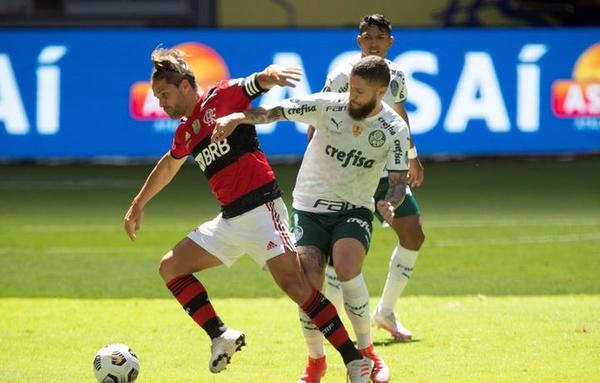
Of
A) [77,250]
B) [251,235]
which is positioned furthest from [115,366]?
[77,250]

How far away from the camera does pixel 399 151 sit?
8.13m

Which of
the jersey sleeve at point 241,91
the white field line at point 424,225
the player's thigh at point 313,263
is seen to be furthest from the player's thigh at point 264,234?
the white field line at point 424,225

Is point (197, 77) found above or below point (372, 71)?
below

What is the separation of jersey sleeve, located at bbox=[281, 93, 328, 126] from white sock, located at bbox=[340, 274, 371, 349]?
106 cm

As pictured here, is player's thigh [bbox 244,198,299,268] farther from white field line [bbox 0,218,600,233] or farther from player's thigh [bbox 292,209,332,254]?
white field line [bbox 0,218,600,233]

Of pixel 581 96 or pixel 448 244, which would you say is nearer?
pixel 448 244

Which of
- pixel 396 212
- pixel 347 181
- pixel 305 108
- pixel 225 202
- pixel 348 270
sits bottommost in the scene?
pixel 396 212

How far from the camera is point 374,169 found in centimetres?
827

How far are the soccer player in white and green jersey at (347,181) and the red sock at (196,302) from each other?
24.1 inches

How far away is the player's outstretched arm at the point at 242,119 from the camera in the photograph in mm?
7680

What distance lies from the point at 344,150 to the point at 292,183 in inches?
474

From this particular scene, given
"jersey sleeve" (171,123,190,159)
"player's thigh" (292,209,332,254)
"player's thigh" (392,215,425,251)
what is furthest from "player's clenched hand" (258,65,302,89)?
"player's thigh" (392,215,425,251)

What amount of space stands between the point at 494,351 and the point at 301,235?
6.03ft

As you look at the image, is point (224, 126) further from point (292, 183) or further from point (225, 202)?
point (292, 183)
